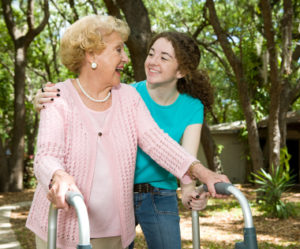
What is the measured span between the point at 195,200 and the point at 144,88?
87cm

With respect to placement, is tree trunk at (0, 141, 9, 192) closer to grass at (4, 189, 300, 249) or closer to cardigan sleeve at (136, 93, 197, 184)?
grass at (4, 189, 300, 249)

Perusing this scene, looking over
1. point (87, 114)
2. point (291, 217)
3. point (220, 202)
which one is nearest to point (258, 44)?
point (220, 202)

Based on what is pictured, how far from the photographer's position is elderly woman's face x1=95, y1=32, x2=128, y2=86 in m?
2.01

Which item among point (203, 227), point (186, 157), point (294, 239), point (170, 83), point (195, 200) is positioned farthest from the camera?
point (203, 227)

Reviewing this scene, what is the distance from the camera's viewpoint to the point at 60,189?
1492 millimetres

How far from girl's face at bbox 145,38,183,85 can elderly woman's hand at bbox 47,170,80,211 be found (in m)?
1.22

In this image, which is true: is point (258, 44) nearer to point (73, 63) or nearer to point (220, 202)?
point (220, 202)

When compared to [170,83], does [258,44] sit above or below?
above

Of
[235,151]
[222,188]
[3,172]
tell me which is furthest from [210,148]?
[222,188]

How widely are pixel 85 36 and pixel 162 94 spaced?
2.76ft

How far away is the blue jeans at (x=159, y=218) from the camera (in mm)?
2557

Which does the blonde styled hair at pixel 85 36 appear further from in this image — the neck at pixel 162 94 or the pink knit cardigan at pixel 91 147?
the neck at pixel 162 94

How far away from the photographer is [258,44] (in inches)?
489

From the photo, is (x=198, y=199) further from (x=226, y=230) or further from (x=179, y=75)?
(x=226, y=230)
